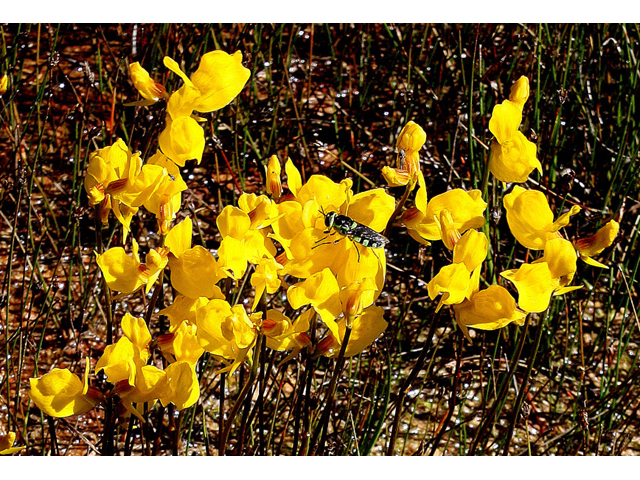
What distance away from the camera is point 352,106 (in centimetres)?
181

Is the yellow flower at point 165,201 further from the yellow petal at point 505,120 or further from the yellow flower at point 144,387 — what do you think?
the yellow petal at point 505,120

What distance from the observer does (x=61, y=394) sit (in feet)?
2.02

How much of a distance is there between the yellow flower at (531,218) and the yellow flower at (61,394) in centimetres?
41

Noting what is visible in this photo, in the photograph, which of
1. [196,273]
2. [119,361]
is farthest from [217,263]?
[119,361]

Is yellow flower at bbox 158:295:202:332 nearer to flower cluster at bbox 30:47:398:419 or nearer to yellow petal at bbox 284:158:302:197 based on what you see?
flower cluster at bbox 30:47:398:419

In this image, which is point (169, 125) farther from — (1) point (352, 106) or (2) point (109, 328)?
(1) point (352, 106)

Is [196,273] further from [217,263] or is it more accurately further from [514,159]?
[514,159]

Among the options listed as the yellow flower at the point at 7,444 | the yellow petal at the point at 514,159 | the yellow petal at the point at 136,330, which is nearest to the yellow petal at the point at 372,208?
the yellow petal at the point at 514,159

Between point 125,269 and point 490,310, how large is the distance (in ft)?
1.06

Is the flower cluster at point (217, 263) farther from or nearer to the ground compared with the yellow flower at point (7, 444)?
farther from the ground

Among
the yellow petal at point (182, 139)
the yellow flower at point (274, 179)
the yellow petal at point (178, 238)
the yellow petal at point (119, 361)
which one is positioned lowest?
the yellow petal at point (119, 361)

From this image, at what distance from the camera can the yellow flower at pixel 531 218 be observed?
0.60 m
